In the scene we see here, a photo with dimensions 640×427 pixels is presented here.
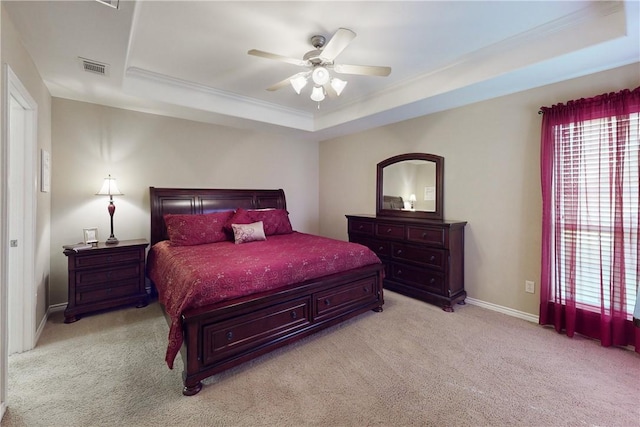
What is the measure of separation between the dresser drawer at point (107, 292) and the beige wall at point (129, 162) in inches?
24.0

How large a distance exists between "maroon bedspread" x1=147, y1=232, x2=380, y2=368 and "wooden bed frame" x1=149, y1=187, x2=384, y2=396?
0.23 ft

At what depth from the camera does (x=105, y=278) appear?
123 inches

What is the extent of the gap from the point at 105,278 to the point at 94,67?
2.19 m

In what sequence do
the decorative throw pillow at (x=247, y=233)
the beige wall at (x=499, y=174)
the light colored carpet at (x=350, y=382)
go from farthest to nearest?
the decorative throw pillow at (x=247, y=233) → the beige wall at (x=499, y=174) → the light colored carpet at (x=350, y=382)

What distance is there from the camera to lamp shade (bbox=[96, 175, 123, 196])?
334 cm

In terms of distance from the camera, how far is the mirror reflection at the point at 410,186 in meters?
3.92

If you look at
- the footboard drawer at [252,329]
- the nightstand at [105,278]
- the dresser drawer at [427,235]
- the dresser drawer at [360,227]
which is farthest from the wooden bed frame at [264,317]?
the dresser drawer at [360,227]

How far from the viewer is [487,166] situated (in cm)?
335

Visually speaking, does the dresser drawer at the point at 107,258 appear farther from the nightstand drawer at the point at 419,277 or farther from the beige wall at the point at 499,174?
the beige wall at the point at 499,174

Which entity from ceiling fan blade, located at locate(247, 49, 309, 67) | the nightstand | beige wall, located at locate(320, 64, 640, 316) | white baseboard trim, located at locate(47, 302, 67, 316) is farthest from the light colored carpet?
ceiling fan blade, located at locate(247, 49, 309, 67)

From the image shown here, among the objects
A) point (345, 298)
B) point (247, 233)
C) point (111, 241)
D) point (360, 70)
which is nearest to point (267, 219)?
point (247, 233)

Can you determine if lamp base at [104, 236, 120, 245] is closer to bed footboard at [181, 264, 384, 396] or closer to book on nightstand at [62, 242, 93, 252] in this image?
book on nightstand at [62, 242, 93, 252]

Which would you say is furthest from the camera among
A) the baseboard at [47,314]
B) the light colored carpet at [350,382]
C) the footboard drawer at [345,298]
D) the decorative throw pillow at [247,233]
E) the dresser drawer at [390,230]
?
the dresser drawer at [390,230]

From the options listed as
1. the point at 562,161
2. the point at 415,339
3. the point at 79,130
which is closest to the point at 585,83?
the point at 562,161
